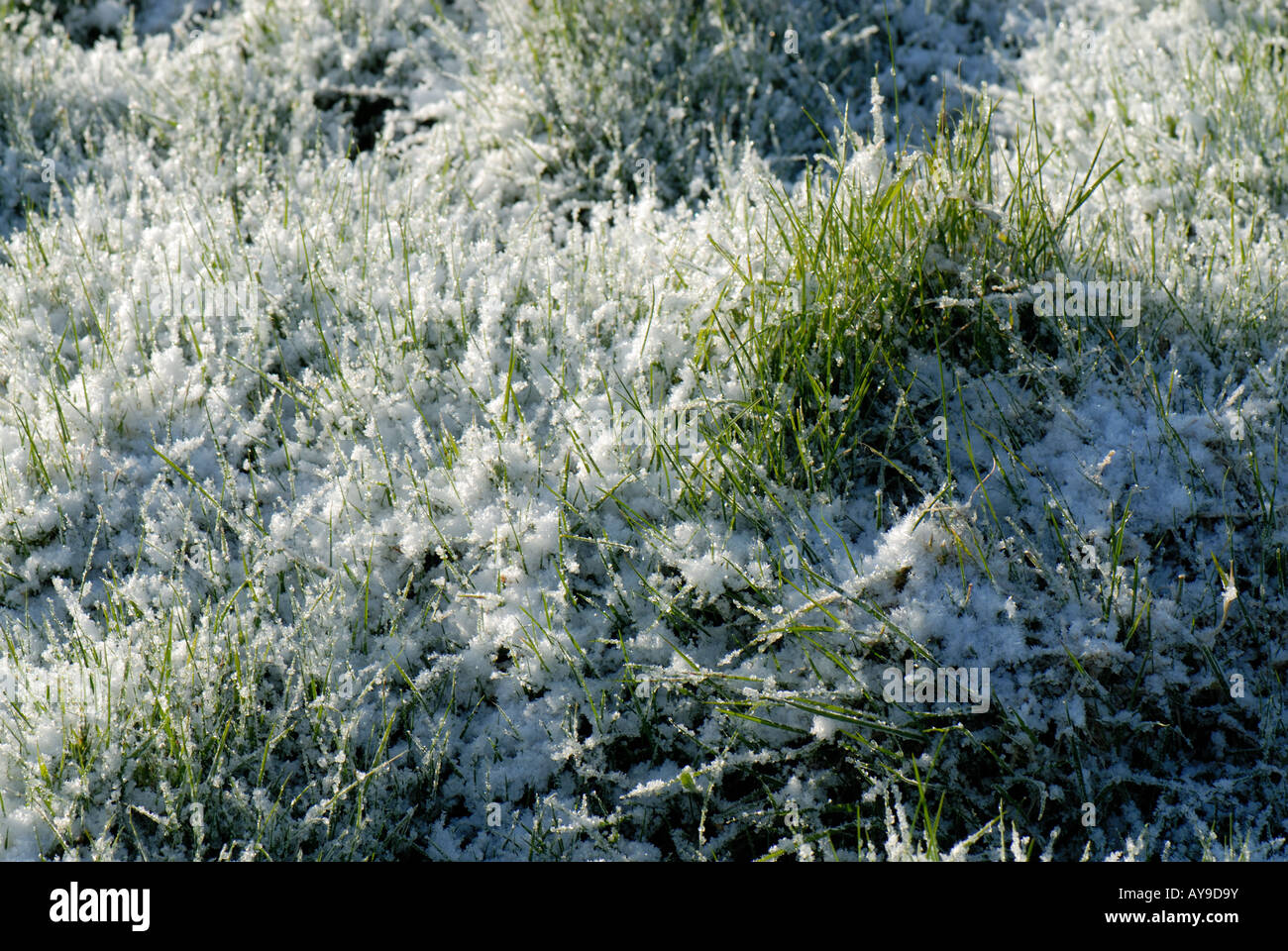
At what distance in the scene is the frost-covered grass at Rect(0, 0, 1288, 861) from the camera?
2.17m

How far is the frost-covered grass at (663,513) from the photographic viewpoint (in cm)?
217

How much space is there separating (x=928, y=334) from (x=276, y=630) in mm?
1960

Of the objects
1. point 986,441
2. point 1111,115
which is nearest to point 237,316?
point 986,441

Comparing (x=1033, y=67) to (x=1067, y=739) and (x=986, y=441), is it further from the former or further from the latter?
(x=1067, y=739)

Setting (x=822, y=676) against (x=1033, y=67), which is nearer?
(x=822, y=676)

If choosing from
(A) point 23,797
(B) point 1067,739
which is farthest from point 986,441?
(A) point 23,797

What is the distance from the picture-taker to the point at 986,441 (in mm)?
2668

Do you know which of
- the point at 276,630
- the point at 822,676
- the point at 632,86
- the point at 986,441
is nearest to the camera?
the point at 822,676

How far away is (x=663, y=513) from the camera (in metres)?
2.62

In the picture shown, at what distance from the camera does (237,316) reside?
324 centimetres

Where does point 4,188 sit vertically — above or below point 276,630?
above
